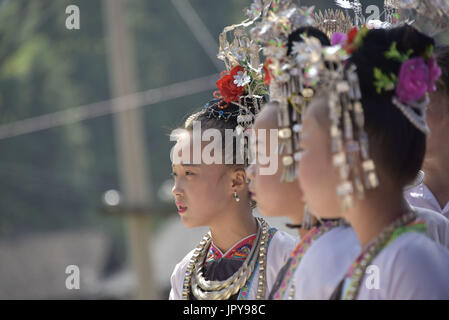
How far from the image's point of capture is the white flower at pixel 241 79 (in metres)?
2.26

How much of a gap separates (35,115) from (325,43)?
13.8m

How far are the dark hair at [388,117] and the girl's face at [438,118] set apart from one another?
1.95 feet

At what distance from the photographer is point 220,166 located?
2422 mm

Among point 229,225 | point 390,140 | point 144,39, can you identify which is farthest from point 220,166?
point 144,39

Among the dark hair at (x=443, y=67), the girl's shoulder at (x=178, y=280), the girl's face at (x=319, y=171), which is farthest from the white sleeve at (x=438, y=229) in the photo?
the girl's shoulder at (x=178, y=280)

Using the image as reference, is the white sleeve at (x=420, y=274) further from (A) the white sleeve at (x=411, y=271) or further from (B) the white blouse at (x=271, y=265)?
(B) the white blouse at (x=271, y=265)

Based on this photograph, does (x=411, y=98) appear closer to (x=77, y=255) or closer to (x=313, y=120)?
(x=313, y=120)

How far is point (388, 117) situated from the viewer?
5.10ft

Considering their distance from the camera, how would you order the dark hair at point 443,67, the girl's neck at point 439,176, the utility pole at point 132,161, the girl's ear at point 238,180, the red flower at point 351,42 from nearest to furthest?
the red flower at point 351,42 < the dark hair at point 443,67 < the girl's neck at point 439,176 < the girl's ear at point 238,180 < the utility pole at point 132,161

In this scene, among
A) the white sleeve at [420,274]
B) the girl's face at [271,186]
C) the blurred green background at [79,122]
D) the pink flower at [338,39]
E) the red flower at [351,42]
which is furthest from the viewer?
the blurred green background at [79,122]

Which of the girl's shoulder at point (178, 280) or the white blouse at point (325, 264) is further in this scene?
the girl's shoulder at point (178, 280)

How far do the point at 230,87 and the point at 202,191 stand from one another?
360mm

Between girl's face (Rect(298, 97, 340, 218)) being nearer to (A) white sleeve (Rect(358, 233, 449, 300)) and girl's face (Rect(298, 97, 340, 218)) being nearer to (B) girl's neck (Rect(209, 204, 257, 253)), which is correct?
(A) white sleeve (Rect(358, 233, 449, 300))

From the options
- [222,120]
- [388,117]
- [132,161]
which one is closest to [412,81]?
[388,117]
